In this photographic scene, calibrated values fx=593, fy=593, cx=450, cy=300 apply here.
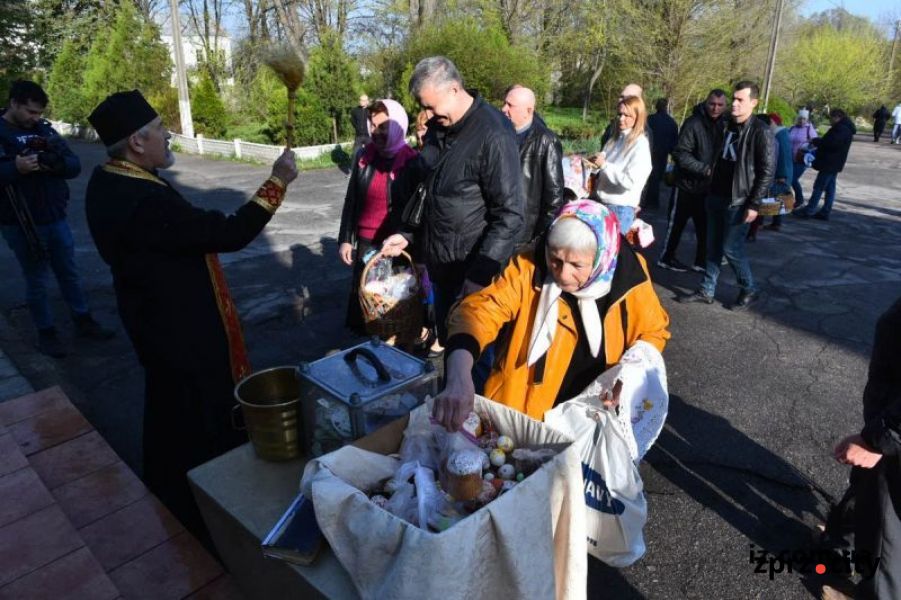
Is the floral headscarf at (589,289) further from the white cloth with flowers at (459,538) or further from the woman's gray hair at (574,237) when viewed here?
the white cloth with flowers at (459,538)

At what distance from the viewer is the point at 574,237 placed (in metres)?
2.03

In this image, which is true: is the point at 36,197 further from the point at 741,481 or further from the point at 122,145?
the point at 741,481

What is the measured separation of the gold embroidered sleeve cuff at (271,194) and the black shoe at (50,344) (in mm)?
3252

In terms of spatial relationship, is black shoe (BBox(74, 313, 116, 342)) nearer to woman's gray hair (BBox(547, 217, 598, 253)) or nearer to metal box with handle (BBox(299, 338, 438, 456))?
metal box with handle (BBox(299, 338, 438, 456))

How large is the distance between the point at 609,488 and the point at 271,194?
166cm

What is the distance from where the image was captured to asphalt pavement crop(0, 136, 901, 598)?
2.75 meters

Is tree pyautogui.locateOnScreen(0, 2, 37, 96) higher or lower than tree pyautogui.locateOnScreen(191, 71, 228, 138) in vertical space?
higher

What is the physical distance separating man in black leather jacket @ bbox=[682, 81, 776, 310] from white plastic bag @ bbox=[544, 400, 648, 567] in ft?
12.6

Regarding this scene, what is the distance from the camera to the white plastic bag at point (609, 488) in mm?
1907

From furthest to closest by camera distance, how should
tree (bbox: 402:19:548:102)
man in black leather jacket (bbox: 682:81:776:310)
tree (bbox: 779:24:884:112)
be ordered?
tree (bbox: 779:24:884:112), tree (bbox: 402:19:548:102), man in black leather jacket (bbox: 682:81:776:310)

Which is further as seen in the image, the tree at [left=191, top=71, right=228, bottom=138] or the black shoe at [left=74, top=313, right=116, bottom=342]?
the tree at [left=191, top=71, right=228, bottom=138]

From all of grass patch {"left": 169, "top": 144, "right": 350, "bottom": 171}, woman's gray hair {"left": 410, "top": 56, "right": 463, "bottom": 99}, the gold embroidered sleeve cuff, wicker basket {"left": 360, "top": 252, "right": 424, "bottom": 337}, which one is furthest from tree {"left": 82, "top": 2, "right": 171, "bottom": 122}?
the gold embroidered sleeve cuff

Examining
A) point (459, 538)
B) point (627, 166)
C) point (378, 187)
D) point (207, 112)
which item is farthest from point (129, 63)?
point (459, 538)

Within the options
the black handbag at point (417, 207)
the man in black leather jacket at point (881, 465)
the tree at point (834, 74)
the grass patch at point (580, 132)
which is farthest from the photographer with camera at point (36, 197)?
the tree at point (834, 74)
